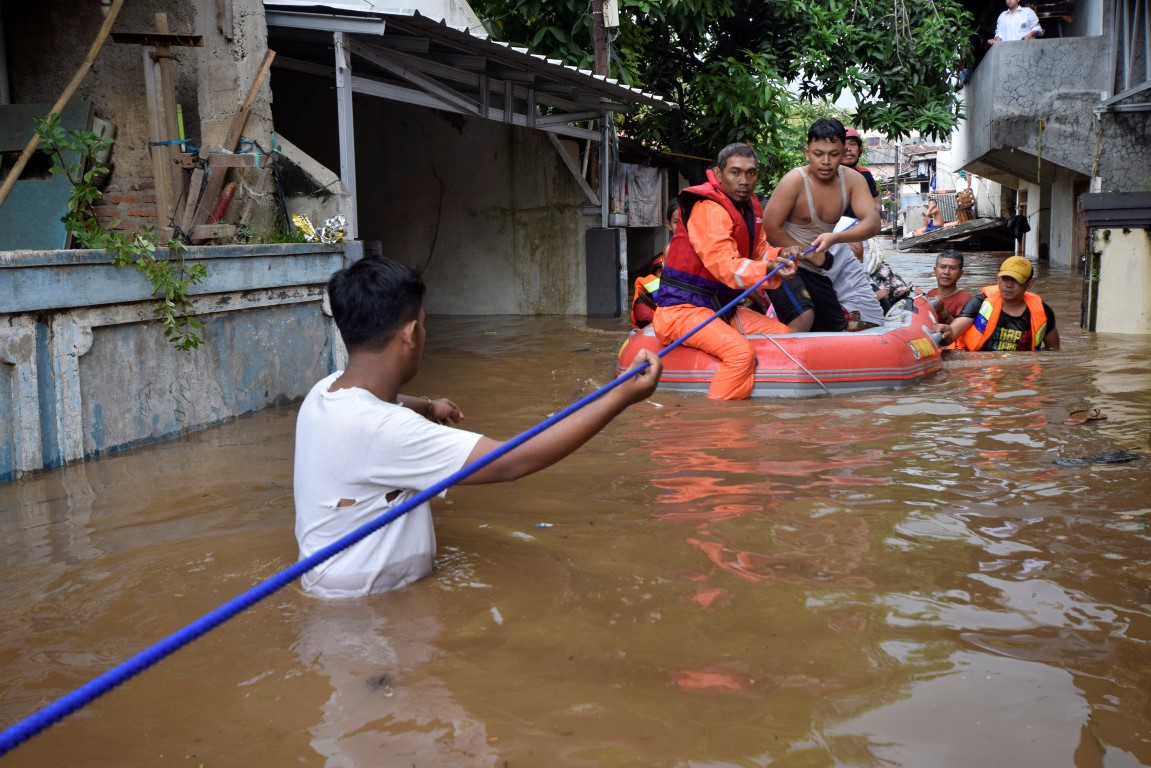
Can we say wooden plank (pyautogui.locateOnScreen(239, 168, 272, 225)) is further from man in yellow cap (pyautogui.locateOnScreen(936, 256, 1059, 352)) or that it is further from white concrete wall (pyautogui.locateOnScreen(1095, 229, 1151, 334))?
white concrete wall (pyautogui.locateOnScreen(1095, 229, 1151, 334))

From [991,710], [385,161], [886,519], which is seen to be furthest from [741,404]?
[385,161]

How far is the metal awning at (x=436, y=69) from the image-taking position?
786 centimetres

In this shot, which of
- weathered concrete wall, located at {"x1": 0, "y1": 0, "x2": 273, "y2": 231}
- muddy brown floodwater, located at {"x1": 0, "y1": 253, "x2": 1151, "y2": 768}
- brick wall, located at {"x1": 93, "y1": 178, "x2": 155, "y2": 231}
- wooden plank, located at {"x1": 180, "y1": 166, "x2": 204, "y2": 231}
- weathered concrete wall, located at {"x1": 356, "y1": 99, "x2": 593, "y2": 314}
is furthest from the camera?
weathered concrete wall, located at {"x1": 356, "y1": 99, "x2": 593, "y2": 314}

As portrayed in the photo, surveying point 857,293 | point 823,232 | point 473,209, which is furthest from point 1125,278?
point 473,209

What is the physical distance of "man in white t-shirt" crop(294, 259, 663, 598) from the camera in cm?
286

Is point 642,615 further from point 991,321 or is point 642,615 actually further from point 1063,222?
point 1063,222

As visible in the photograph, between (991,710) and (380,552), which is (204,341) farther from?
(991,710)

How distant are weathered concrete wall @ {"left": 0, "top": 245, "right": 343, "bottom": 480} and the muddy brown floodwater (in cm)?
26

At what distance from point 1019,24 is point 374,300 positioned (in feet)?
51.7

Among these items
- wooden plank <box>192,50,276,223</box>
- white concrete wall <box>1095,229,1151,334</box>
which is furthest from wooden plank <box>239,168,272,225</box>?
white concrete wall <box>1095,229,1151,334</box>

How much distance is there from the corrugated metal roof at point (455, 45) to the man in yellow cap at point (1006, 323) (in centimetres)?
437

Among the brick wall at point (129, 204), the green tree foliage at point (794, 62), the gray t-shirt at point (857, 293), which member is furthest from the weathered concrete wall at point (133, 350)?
the green tree foliage at point (794, 62)

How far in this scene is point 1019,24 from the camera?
52.1ft

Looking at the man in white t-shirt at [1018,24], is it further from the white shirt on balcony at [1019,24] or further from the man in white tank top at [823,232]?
the man in white tank top at [823,232]
